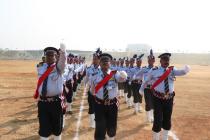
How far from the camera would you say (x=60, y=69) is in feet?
29.1

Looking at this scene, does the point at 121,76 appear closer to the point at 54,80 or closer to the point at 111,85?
the point at 111,85

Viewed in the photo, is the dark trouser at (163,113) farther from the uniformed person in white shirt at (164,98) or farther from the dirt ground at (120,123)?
the dirt ground at (120,123)

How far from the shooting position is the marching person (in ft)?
29.2

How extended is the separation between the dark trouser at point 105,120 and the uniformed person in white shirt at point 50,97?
36.7 inches

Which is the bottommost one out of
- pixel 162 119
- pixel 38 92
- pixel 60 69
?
pixel 162 119

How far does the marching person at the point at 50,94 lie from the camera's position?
29.2ft

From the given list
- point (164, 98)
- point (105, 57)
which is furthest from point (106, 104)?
point (164, 98)

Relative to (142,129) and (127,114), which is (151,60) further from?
(127,114)

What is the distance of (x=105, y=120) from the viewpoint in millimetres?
9172

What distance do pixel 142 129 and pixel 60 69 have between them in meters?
5.96

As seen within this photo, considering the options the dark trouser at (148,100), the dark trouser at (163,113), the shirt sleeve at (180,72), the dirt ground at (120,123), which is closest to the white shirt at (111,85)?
the dark trouser at (163,113)

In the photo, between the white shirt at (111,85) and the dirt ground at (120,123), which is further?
the dirt ground at (120,123)

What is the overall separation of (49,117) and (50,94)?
56cm

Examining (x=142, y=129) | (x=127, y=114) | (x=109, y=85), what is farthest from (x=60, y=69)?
(x=127, y=114)
